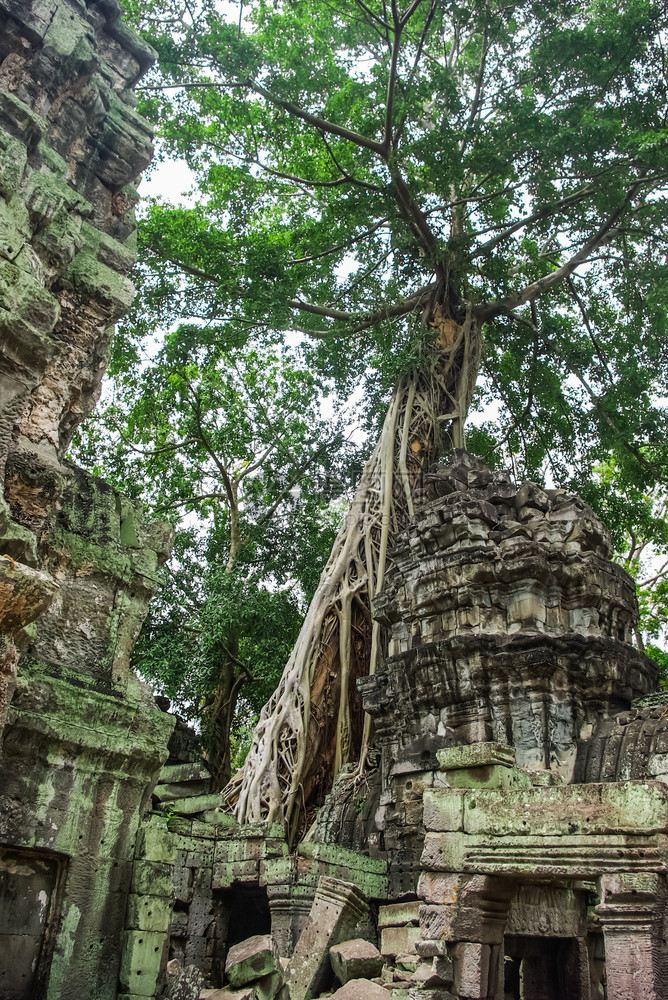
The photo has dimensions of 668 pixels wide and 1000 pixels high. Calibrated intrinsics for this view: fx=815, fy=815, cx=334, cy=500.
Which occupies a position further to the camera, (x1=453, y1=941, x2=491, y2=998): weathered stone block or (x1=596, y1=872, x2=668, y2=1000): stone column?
(x1=453, y1=941, x2=491, y2=998): weathered stone block

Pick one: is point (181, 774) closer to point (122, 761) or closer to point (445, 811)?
point (122, 761)

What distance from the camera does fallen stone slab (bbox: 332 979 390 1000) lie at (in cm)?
459

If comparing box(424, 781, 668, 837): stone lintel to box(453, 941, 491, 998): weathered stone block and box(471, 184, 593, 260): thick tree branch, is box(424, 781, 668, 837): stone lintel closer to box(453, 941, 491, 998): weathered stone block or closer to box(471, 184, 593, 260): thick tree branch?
box(453, 941, 491, 998): weathered stone block

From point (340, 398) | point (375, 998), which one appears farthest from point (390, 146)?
point (375, 998)

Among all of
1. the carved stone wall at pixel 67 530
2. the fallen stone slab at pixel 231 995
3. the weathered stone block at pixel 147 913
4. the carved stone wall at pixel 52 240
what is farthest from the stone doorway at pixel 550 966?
the carved stone wall at pixel 52 240

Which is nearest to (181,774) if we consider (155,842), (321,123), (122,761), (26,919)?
(155,842)

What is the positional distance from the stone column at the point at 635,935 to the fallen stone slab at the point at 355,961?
89.2 inches

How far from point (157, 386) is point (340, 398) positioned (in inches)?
128

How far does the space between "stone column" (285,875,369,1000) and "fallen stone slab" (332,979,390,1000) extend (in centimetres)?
100

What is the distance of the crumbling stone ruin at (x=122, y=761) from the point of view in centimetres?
350

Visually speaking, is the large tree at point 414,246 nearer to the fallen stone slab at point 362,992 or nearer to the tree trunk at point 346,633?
the tree trunk at point 346,633

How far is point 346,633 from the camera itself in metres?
9.58

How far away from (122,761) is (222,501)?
11.7 metres

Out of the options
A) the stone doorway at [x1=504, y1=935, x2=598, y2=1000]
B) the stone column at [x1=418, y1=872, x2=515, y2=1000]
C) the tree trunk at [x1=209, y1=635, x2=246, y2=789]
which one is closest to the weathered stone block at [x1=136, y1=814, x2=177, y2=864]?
the stone column at [x1=418, y1=872, x2=515, y2=1000]
